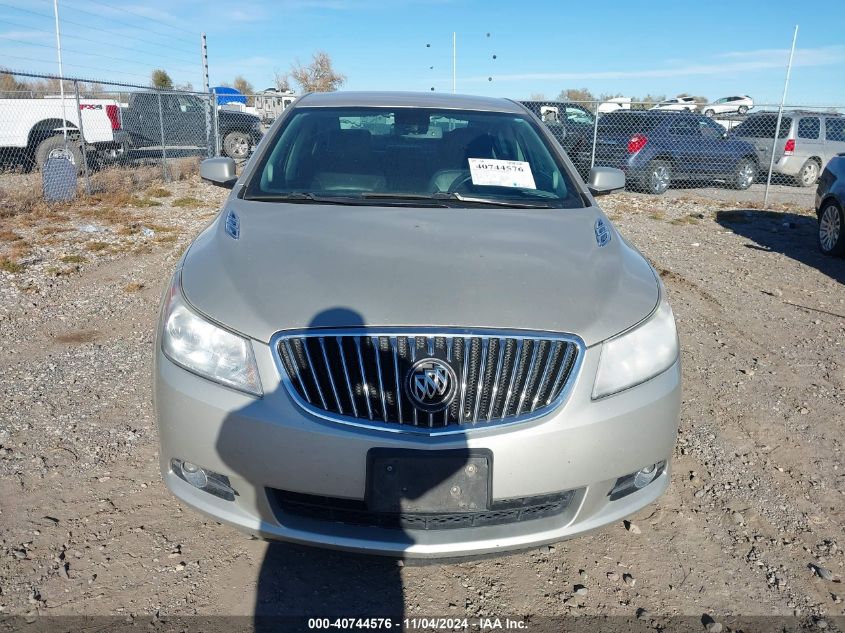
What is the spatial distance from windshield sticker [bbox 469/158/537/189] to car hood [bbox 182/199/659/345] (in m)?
0.31

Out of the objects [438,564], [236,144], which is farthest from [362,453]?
[236,144]

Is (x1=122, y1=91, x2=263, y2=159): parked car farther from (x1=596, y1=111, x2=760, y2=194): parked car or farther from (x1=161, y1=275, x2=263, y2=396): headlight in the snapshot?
(x1=161, y1=275, x2=263, y2=396): headlight

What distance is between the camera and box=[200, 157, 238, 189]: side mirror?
157 inches

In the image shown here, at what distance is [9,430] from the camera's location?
3.51m

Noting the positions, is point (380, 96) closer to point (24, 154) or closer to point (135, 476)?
point (135, 476)

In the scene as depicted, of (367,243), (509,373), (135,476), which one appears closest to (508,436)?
(509,373)

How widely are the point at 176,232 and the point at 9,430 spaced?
5.93 m

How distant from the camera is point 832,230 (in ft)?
26.4

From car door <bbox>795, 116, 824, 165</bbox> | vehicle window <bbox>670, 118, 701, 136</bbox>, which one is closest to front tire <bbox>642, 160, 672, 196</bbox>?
vehicle window <bbox>670, 118, 701, 136</bbox>

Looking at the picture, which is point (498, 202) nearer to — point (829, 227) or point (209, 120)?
point (829, 227)

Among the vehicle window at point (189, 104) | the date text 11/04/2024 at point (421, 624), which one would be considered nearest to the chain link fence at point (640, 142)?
the vehicle window at point (189, 104)

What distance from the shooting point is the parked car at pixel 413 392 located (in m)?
2.08

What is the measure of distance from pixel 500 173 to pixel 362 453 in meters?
1.93

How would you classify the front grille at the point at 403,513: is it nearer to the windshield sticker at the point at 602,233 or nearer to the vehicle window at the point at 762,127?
the windshield sticker at the point at 602,233
